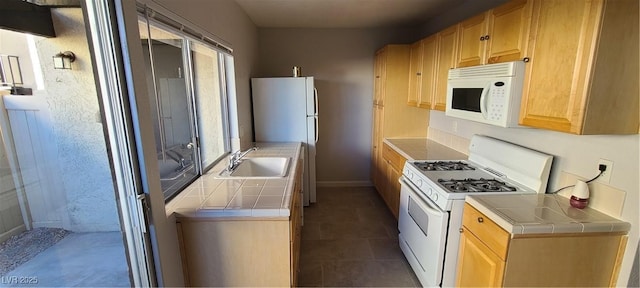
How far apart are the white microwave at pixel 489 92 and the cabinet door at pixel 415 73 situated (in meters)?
0.83

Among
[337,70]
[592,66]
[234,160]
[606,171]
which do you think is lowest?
[234,160]

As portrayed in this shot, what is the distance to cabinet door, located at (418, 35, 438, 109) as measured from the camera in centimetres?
275

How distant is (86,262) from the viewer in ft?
4.33

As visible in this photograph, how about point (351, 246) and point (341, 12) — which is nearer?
point (351, 246)

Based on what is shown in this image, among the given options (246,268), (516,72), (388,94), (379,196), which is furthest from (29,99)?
(379,196)

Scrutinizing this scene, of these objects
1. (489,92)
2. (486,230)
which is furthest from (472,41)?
(486,230)

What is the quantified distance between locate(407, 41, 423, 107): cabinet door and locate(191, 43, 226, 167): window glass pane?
2173mm

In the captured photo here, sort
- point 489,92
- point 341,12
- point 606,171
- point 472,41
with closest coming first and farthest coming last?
point 606,171 → point 489,92 → point 472,41 → point 341,12

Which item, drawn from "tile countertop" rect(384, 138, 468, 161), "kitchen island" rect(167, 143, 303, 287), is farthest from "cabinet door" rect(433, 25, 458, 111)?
"kitchen island" rect(167, 143, 303, 287)

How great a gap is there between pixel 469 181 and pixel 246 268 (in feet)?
5.37

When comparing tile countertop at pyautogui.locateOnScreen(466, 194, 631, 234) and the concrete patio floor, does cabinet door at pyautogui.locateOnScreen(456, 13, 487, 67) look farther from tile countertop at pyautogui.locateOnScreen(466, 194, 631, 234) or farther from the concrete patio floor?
the concrete patio floor

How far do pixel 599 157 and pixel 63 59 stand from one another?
101 inches

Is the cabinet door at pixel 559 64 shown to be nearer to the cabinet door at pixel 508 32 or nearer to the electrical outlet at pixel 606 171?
the cabinet door at pixel 508 32

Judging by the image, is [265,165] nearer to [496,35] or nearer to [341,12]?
[341,12]
